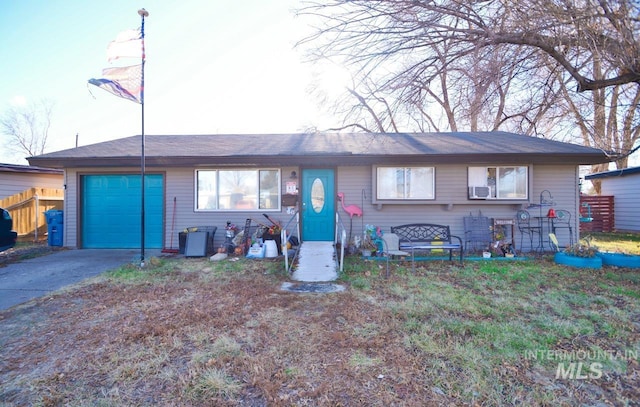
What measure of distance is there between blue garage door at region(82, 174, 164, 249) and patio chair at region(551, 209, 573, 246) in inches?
406

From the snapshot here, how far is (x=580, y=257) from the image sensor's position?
6230 millimetres

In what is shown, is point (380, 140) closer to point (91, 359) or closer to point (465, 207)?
point (465, 207)

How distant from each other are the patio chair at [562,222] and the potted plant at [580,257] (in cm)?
132

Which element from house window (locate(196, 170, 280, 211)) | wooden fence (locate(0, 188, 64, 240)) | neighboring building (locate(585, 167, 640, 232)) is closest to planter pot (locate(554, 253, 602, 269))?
house window (locate(196, 170, 280, 211))

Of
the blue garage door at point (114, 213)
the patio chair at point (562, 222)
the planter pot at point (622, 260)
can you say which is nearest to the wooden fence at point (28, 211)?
the blue garage door at point (114, 213)

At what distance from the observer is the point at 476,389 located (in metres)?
2.25

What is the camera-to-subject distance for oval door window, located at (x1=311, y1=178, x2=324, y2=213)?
7.82 metres

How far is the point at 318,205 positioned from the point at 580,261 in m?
5.78

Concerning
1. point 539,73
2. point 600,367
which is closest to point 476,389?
point 600,367

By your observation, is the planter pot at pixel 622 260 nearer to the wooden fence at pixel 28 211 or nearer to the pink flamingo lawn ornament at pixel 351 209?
the pink flamingo lawn ornament at pixel 351 209

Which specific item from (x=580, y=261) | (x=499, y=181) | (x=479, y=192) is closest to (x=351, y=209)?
(x=479, y=192)

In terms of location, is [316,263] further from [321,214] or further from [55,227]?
[55,227]

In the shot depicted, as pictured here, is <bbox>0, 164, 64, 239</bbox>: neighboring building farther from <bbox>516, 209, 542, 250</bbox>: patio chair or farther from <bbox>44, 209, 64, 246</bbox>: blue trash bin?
<bbox>516, 209, 542, 250</bbox>: patio chair

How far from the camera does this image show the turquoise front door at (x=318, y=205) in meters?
7.80
